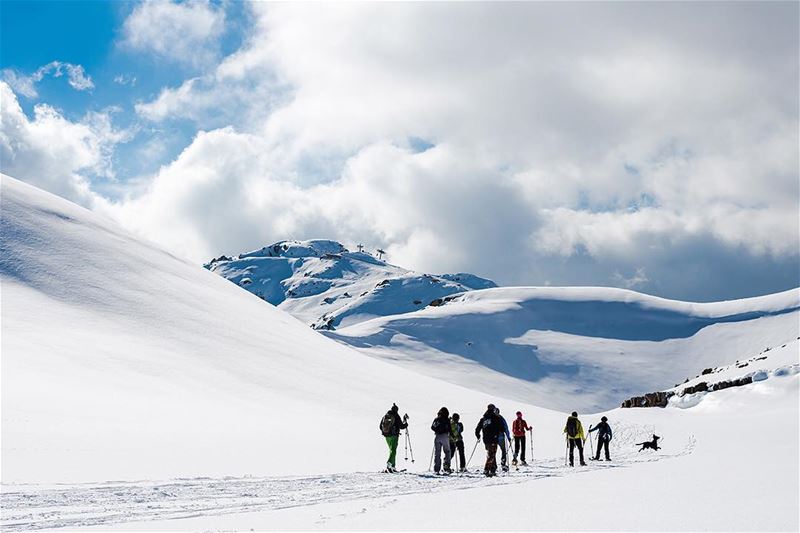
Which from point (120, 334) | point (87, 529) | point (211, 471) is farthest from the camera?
point (120, 334)

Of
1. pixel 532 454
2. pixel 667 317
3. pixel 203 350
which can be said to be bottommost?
pixel 532 454

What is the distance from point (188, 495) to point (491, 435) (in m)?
9.44

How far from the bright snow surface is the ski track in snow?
79mm

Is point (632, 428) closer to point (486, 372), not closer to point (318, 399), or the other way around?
point (318, 399)

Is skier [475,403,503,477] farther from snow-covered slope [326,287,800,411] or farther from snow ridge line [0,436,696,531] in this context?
snow-covered slope [326,287,800,411]

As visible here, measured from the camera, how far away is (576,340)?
462 feet

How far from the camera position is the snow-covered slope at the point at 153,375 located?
19.4m

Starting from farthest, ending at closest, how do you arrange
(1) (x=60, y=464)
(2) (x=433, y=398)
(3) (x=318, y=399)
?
(2) (x=433, y=398)
(3) (x=318, y=399)
(1) (x=60, y=464)

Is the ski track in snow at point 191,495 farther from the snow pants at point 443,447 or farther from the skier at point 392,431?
the skier at point 392,431

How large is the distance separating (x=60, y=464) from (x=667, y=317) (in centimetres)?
15278

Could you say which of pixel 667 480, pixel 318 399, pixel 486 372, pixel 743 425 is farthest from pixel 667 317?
pixel 667 480

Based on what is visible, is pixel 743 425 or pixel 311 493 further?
pixel 743 425

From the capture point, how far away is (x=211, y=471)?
694 inches

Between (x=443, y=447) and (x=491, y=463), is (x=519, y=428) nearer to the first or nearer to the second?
(x=491, y=463)
